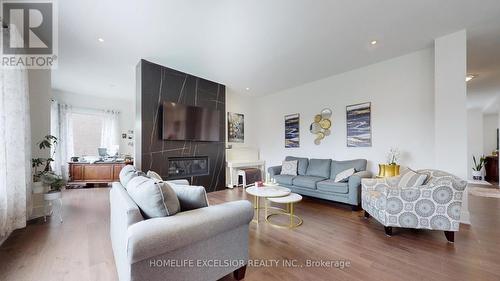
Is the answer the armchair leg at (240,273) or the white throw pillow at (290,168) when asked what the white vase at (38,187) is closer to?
the armchair leg at (240,273)

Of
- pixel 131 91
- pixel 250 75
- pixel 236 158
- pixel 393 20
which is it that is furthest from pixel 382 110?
pixel 131 91

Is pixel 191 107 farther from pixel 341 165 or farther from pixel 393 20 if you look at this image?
pixel 393 20

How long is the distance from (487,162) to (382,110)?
6.65m

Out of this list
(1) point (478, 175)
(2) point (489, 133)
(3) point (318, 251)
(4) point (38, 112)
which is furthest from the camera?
(2) point (489, 133)

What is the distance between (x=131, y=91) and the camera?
20.0 ft

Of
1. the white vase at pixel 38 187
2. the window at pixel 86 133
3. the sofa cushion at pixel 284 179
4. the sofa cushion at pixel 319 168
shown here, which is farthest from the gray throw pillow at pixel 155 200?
the window at pixel 86 133

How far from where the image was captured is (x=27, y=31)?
2.92 meters

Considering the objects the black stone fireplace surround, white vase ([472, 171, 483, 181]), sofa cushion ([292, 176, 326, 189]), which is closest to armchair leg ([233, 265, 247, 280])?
sofa cushion ([292, 176, 326, 189])

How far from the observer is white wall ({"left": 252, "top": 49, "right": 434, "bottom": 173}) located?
3586mm

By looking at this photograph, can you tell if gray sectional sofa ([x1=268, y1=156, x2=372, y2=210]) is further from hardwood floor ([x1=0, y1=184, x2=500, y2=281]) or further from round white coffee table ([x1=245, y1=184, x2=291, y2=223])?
round white coffee table ([x1=245, y1=184, x2=291, y2=223])

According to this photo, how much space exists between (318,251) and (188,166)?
358 centimetres

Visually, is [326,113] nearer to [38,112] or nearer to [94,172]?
[38,112]

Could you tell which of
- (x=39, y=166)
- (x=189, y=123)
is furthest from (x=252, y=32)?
(x=39, y=166)

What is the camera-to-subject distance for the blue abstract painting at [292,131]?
5598mm
